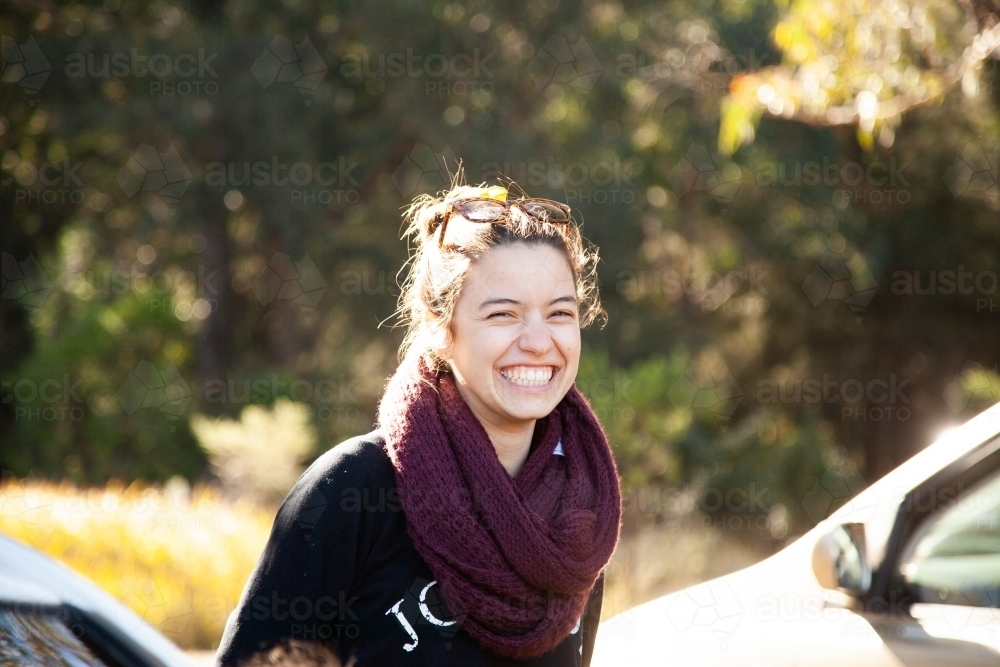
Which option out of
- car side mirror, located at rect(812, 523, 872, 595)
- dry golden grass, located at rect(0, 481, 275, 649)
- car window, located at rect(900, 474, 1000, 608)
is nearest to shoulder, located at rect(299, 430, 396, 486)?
car side mirror, located at rect(812, 523, 872, 595)

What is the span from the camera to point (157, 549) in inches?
280

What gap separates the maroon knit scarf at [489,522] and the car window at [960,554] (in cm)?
83

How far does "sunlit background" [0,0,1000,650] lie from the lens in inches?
577

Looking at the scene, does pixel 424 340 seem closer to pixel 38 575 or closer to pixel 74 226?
pixel 38 575

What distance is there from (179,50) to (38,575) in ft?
45.0

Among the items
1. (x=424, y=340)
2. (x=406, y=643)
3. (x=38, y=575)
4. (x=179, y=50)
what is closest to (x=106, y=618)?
(x=38, y=575)

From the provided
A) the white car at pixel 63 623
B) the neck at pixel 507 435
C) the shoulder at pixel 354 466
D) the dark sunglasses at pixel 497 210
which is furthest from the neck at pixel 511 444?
the white car at pixel 63 623

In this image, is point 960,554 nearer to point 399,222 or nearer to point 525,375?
Result: point 525,375

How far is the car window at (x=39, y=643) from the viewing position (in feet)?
6.43

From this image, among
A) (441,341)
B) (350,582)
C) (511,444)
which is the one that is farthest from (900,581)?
(350,582)

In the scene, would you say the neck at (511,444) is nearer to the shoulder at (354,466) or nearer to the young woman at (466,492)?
the young woman at (466,492)

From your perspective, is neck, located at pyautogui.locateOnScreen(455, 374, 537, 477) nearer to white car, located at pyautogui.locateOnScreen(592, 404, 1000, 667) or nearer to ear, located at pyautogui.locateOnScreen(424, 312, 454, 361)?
ear, located at pyautogui.locateOnScreen(424, 312, 454, 361)

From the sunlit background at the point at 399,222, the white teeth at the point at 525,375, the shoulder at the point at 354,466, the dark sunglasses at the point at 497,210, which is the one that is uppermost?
the sunlit background at the point at 399,222

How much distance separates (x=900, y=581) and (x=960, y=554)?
27 centimetres
